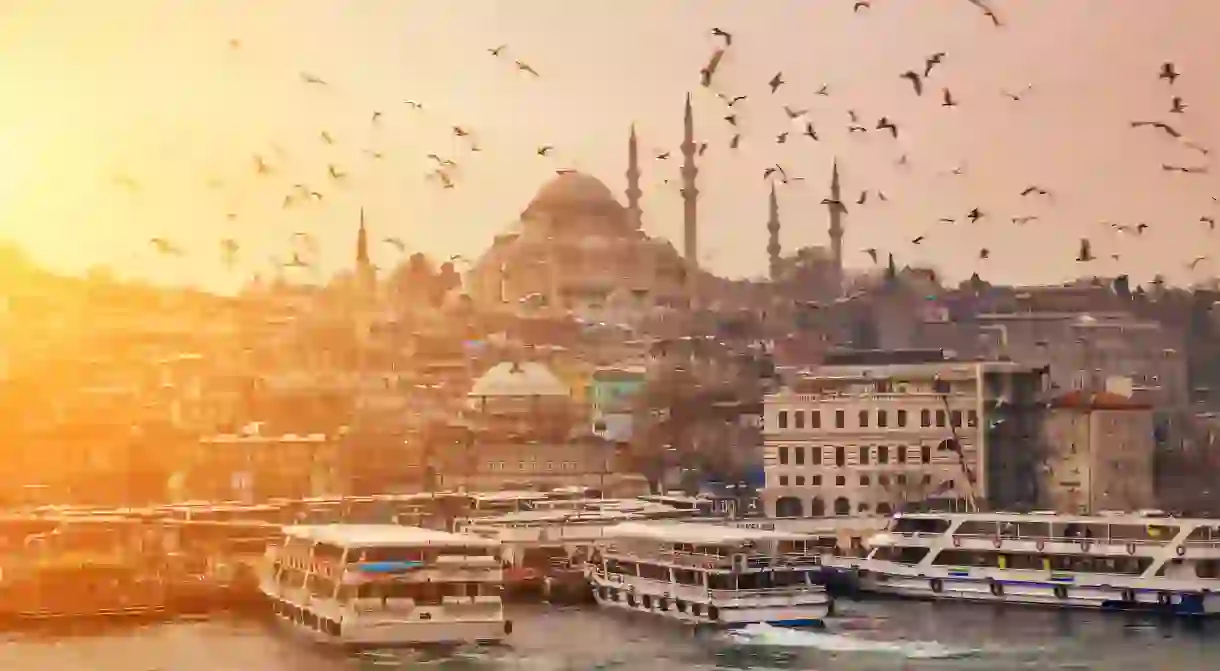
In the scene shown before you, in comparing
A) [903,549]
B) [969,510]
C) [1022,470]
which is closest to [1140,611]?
[903,549]

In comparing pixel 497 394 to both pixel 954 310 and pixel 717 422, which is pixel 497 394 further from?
pixel 954 310

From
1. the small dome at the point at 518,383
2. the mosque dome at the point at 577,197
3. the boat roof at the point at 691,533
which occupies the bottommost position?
the boat roof at the point at 691,533

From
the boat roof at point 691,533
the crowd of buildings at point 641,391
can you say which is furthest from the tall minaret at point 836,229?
the boat roof at point 691,533

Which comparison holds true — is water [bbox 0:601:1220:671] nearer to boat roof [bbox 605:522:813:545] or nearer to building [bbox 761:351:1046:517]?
boat roof [bbox 605:522:813:545]

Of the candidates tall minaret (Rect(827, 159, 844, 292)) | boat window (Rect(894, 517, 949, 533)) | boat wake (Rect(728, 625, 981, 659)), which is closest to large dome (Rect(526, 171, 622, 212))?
tall minaret (Rect(827, 159, 844, 292))

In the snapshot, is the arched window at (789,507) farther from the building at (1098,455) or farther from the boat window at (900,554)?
the boat window at (900,554)

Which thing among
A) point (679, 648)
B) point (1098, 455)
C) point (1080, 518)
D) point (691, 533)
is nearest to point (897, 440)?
point (1098, 455)

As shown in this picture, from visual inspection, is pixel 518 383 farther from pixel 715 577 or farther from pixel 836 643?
pixel 836 643
